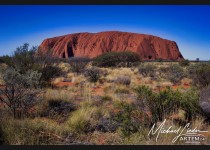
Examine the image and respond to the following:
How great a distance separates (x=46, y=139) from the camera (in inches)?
233

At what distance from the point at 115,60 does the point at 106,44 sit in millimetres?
54152

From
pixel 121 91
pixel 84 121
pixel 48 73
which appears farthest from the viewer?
pixel 48 73

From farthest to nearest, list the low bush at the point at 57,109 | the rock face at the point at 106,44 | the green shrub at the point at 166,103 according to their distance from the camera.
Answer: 1. the rock face at the point at 106,44
2. the low bush at the point at 57,109
3. the green shrub at the point at 166,103

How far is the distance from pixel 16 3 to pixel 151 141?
13.2ft

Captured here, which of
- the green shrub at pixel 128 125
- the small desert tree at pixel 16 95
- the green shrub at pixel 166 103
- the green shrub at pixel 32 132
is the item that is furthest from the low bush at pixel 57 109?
the green shrub at pixel 166 103

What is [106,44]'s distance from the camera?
302 ft

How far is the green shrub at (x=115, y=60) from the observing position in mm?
36906

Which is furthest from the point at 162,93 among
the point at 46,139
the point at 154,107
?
the point at 46,139

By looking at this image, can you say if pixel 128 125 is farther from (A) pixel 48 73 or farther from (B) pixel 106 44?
(B) pixel 106 44

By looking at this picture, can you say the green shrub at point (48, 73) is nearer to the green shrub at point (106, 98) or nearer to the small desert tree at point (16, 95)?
the green shrub at point (106, 98)

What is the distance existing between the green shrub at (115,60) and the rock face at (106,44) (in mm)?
44285

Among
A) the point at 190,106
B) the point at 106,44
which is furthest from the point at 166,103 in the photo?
the point at 106,44
